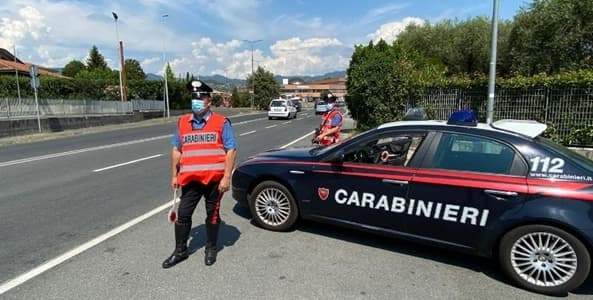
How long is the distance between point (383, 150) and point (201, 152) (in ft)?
6.43

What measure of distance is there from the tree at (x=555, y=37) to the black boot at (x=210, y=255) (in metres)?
21.4

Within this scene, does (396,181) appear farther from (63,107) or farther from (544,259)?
(63,107)

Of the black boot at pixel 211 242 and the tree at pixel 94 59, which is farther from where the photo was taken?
the tree at pixel 94 59

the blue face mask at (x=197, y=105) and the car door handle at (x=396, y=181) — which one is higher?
the blue face mask at (x=197, y=105)

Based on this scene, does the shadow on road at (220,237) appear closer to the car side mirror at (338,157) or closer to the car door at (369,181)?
the car door at (369,181)

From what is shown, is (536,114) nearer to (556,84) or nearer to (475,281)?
(556,84)

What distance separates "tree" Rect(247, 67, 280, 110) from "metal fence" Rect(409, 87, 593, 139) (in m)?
55.0

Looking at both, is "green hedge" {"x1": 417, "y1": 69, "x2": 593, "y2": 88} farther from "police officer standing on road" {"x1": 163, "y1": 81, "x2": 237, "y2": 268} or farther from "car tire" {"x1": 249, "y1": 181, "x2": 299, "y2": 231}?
"police officer standing on road" {"x1": 163, "y1": 81, "x2": 237, "y2": 268}

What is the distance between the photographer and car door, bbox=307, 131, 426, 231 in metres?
4.08

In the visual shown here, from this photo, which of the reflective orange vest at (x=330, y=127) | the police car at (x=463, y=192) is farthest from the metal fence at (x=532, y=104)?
the police car at (x=463, y=192)

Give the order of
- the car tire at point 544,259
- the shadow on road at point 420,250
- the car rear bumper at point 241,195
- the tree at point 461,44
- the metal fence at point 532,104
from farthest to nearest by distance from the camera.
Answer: the tree at point 461,44 → the metal fence at point 532,104 → the car rear bumper at point 241,195 → the shadow on road at point 420,250 → the car tire at point 544,259

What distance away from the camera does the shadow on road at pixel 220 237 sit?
4.42 m

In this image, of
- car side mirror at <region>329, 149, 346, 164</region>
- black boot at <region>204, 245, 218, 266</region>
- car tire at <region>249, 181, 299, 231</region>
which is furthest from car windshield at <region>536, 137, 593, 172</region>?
black boot at <region>204, 245, 218, 266</region>

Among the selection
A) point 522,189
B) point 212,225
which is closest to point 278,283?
point 212,225
